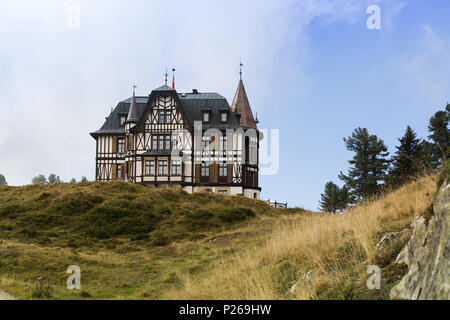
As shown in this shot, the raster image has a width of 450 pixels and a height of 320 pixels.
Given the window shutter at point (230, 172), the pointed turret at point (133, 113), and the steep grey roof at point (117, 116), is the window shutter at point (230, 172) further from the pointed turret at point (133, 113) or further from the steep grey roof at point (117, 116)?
the steep grey roof at point (117, 116)

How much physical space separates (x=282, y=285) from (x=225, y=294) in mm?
1094

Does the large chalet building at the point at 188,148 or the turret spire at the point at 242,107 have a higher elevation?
the turret spire at the point at 242,107

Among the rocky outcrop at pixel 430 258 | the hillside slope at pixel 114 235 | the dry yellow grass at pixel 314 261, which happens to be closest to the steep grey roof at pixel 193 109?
the hillside slope at pixel 114 235

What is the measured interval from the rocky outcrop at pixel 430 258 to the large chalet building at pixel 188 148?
127 ft

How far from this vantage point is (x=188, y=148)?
46.8m

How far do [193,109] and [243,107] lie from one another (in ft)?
18.9

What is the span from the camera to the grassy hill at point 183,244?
8.41 metres

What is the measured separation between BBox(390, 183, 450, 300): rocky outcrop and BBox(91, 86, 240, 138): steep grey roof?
40587 millimetres

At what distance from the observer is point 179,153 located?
152ft

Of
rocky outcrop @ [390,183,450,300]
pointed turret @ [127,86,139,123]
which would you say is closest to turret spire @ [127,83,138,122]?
pointed turret @ [127,86,139,123]

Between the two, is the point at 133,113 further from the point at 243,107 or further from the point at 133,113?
the point at 243,107

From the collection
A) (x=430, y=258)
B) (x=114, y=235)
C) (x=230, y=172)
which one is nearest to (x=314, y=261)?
(x=430, y=258)
